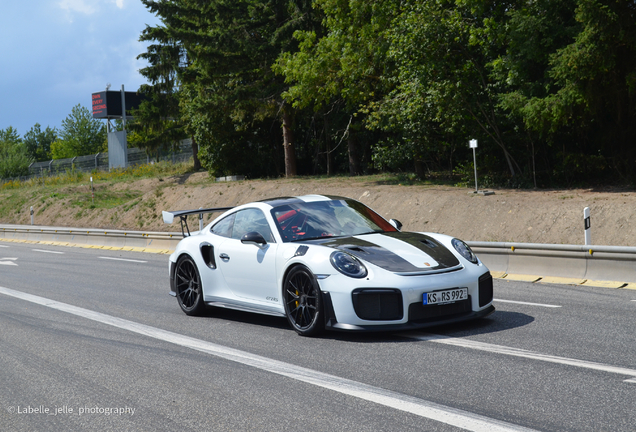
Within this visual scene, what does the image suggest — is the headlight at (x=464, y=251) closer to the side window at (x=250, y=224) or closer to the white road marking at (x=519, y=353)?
the white road marking at (x=519, y=353)

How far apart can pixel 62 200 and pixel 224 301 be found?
1522 inches

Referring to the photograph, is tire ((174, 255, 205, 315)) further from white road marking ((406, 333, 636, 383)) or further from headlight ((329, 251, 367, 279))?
white road marking ((406, 333, 636, 383))

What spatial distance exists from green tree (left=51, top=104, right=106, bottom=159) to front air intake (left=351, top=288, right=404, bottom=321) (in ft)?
368

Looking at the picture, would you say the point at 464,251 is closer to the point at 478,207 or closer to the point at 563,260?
the point at 563,260

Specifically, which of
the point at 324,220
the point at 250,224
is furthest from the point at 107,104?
the point at 324,220

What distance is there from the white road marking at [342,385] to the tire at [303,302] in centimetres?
74

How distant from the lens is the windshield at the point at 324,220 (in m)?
7.28

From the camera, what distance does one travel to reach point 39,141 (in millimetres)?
148250

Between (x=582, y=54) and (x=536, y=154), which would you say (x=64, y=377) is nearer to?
(x=582, y=54)

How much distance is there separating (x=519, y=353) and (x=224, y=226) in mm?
3980

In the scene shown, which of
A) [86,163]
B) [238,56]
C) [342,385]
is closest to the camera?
[342,385]

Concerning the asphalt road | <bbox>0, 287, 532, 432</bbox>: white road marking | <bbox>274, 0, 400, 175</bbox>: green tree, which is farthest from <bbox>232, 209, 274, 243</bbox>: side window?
<bbox>274, 0, 400, 175</bbox>: green tree

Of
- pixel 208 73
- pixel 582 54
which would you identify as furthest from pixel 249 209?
pixel 208 73

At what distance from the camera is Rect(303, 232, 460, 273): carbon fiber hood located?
6.32 meters
